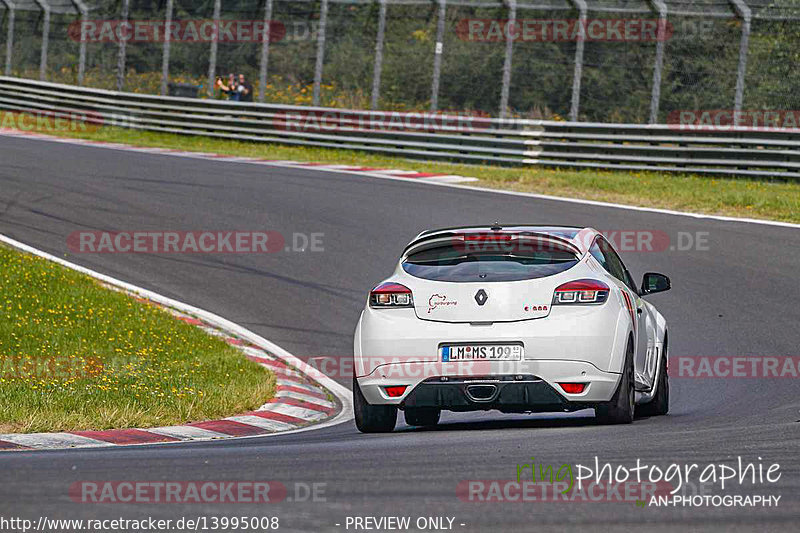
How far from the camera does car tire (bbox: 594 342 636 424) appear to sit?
8016 mm

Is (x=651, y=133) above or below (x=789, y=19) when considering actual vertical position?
below

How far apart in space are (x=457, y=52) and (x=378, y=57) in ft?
6.67

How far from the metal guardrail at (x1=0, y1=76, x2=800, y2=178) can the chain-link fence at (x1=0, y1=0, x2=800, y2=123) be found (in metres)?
0.59

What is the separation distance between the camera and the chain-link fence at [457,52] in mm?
23578

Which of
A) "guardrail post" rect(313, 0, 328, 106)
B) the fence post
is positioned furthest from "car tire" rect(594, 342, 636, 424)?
the fence post

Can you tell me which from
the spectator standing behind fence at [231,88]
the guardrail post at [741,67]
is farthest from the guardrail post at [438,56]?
the guardrail post at [741,67]

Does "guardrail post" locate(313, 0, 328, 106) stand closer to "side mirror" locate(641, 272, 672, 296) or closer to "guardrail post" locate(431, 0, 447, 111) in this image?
"guardrail post" locate(431, 0, 447, 111)

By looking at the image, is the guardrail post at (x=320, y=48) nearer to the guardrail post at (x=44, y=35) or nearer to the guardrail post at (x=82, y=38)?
the guardrail post at (x=82, y=38)

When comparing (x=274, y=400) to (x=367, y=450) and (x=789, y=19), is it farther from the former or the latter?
(x=789, y=19)

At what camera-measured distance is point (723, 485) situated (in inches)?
229

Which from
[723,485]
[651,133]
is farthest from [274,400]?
[651,133]

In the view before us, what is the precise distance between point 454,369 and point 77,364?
4128 millimetres

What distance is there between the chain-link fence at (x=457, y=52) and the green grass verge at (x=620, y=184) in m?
1.44

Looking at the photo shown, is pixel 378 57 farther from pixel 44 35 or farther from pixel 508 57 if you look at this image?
pixel 44 35
